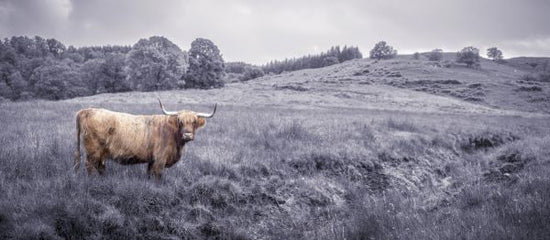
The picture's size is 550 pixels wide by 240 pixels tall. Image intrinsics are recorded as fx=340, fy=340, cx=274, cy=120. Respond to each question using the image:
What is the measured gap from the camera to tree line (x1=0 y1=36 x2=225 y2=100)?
150 feet

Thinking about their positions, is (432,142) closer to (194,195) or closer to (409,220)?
(409,220)

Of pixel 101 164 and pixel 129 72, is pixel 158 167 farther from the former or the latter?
pixel 129 72

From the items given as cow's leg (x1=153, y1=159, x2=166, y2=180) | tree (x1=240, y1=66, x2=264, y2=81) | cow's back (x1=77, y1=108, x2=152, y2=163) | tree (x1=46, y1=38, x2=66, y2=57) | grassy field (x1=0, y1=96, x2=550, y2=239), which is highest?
tree (x1=46, y1=38, x2=66, y2=57)

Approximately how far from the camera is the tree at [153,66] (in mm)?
45062

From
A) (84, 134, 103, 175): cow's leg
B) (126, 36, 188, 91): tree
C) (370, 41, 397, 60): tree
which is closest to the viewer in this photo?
(84, 134, 103, 175): cow's leg

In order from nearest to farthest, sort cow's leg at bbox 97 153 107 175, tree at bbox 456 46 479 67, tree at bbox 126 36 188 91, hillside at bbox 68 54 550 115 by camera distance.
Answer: cow's leg at bbox 97 153 107 175
hillside at bbox 68 54 550 115
tree at bbox 126 36 188 91
tree at bbox 456 46 479 67

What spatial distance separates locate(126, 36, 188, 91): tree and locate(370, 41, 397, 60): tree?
235 feet

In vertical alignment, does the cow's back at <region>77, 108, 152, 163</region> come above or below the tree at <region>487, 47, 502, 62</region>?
below

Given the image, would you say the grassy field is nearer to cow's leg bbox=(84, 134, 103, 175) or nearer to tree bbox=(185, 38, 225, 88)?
cow's leg bbox=(84, 134, 103, 175)

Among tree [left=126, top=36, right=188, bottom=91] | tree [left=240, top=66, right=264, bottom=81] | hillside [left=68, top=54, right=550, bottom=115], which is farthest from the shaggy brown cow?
tree [left=240, top=66, right=264, bottom=81]

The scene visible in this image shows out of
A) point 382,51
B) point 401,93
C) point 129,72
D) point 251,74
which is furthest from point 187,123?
point 382,51

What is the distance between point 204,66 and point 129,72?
34.2ft

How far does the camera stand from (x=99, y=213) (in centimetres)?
500

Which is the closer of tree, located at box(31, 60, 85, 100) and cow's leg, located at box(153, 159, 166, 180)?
cow's leg, located at box(153, 159, 166, 180)
